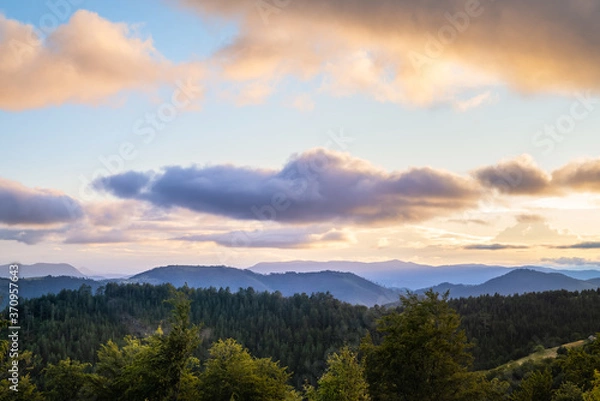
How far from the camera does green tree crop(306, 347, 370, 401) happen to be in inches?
1272

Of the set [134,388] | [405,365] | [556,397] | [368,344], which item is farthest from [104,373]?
[556,397]

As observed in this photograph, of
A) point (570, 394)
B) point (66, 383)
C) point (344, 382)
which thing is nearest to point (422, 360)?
point (344, 382)

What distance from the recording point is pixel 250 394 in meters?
39.3

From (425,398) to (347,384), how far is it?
26.4 ft

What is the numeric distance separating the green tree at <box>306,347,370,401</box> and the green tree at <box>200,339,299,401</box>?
5.10 meters

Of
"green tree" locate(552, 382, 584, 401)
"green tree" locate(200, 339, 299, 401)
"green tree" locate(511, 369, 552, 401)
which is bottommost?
"green tree" locate(511, 369, 552, 401)

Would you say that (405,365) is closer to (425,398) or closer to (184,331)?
(425,398)

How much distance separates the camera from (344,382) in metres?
33.1

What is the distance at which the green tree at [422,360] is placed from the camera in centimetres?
3691

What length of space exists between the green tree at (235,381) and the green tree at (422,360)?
8.12m

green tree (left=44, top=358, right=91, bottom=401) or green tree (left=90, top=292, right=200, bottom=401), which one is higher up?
green tree (left=90, top=292, right=200, bottom=401)

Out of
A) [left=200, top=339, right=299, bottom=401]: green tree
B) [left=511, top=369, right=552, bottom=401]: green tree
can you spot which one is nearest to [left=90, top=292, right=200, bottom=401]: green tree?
[left=200, top=339, right=299, bottom=401]: green tree

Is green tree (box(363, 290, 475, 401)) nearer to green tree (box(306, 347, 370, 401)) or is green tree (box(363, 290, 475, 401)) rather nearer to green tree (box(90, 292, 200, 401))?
green tree (box(306, 347, 370, 401))

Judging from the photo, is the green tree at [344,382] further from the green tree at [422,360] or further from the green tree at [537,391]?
the green tree at [537,391]
